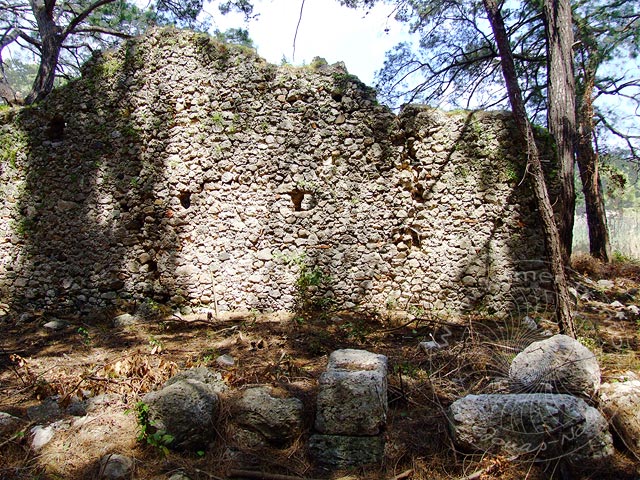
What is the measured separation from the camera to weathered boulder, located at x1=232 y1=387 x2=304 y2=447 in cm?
322

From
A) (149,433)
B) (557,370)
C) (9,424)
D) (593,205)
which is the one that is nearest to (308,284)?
(149,433)

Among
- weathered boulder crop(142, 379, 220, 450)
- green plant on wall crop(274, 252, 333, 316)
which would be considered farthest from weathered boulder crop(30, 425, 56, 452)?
green plant on wall crop(274, 252, 333, 316)

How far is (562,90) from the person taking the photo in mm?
6648

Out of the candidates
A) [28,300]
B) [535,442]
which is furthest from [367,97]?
[28,300]

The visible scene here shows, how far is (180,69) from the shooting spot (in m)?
6.02

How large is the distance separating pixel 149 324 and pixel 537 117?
10149 mm

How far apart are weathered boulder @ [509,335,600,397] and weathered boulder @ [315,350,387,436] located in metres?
1.13

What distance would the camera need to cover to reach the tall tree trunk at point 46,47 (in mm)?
8781

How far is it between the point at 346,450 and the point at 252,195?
361cm

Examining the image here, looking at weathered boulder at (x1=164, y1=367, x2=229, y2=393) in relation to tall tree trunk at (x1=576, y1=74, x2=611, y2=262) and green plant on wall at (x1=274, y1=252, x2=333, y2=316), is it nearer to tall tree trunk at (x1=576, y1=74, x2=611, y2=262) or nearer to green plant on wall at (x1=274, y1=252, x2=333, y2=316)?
green plant on wall at (x1=274, y1=252, x2=333, y2=316)

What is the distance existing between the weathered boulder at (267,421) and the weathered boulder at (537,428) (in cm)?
113

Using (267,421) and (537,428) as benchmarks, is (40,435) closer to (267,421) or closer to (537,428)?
(267,421)

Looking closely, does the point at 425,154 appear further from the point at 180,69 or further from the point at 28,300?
the point at 28,300

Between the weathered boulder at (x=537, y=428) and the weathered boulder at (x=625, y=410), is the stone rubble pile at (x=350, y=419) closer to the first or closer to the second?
the weathered boulder at (x=537, y=428)
